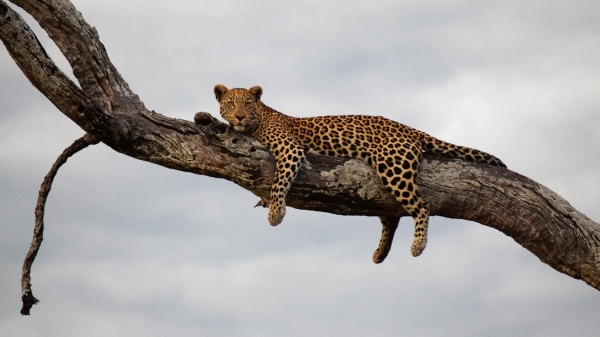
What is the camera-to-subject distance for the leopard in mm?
10414

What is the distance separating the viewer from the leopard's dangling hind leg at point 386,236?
11.9 metres

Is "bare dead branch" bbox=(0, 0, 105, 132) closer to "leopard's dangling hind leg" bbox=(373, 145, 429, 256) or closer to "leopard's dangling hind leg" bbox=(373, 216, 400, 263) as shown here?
"leopard's dangling hind leg" bbox=(373, 145, 429, 256)

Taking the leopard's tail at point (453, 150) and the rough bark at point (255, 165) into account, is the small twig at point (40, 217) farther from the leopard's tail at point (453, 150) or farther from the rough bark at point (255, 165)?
the leopard's tail at point (453, 150)

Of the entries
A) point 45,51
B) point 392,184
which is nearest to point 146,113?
point 45,51

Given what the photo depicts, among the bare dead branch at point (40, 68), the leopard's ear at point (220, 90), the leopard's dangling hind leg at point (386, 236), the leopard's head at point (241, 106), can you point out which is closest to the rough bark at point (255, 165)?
the bare dead branch at point (40, 68)

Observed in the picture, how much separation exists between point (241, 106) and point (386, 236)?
115 inches

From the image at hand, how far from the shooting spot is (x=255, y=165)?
10344 mm

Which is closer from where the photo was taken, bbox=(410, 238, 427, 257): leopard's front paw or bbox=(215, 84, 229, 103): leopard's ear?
bbox=(410, 238, 427, 257): leopard's front paw

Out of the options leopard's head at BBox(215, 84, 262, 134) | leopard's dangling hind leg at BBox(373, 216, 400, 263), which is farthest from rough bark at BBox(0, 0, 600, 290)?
leopard's dangling hind leg at BBox(373, 216, 400, 263)

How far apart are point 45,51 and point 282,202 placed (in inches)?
133

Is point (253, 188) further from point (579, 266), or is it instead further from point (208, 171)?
point (579, 266)

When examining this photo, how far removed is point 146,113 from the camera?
1057cm

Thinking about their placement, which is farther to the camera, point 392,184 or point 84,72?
point 84,72

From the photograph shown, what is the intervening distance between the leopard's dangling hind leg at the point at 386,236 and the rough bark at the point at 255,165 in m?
0.84
